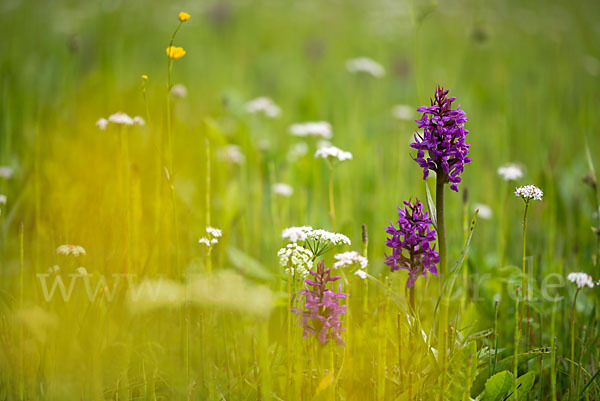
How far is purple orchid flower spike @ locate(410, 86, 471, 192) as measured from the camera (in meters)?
1.08

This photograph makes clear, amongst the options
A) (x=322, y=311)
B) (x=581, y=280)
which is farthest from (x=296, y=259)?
(x=581, y=280)

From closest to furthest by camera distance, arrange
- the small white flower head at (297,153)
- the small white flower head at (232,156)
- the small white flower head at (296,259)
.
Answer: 1. the small white flower head at (296,259)
2. the small white flower head at (232,156)
3. the small white flower head at (297,153)

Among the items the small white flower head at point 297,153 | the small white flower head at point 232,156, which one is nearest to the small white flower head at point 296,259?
the small white flower head at point 232,156

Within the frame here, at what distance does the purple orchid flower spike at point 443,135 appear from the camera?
1.08 meters

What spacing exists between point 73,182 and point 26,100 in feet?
4.11

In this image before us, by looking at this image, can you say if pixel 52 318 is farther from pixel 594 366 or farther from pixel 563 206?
pixel 563 206

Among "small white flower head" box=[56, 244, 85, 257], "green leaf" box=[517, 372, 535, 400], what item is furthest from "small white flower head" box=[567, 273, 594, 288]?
"small white flower head" box=[56, 244, 85, 257]

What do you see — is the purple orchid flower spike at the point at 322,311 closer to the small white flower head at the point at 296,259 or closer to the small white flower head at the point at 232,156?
the small white flower head at the point at 296,259

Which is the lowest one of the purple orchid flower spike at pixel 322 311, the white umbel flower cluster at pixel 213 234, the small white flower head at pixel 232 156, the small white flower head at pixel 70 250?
the purple orchid flower spike at pixel 322 311

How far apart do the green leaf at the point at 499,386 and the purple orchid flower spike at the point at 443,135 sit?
458 millimetres

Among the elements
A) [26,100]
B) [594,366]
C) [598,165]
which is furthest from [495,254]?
[26,100]

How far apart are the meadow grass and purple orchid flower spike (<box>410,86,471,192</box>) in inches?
3.4

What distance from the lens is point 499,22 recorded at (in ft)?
23.1

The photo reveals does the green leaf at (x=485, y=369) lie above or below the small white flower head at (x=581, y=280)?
below
